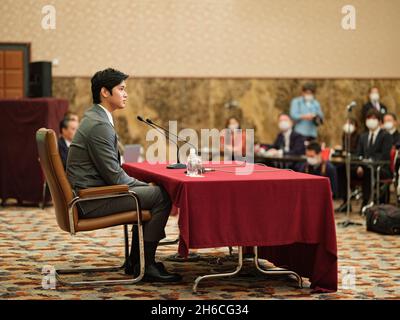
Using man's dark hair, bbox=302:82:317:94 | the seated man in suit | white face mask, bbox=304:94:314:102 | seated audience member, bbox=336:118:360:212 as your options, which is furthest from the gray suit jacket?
man's dark hair, bbox=302:82:317:94

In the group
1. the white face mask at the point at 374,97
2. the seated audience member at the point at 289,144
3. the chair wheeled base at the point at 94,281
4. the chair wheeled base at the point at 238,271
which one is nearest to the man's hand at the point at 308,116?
the white face mask at the point at 374,97

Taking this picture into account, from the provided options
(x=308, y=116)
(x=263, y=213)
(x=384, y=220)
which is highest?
(x=308, y=116)

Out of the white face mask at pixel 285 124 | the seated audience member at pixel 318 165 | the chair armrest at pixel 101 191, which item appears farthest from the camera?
the white face mask at pixel 285 124

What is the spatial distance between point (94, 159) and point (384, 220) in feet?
13.3

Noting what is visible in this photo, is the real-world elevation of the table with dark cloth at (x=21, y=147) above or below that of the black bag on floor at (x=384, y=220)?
above

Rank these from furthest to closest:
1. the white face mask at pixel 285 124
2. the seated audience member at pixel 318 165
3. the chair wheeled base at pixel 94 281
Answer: the white face mask at pixel 285 124 → the seated audience member at pixel 318 165 → the chair wheeled base at pixel 94 281

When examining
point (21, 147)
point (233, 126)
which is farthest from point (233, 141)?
point (21, 147)

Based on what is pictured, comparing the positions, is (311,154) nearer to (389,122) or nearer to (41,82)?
(389,122)

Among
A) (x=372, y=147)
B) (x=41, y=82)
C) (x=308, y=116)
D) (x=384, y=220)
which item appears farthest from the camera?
(x=308, y=116)

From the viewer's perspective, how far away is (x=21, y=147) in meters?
10.7

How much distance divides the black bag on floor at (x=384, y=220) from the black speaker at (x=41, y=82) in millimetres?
5271

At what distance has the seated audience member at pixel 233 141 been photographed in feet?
40.0

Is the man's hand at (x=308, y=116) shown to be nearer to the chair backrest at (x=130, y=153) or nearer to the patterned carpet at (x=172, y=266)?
the patterned carpet at (x=172, y=266)
